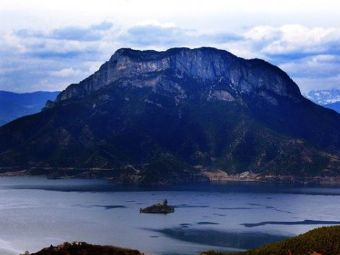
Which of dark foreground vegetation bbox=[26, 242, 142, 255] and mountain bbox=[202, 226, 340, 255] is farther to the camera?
mountain bbox=[202, 226, 340, 255]

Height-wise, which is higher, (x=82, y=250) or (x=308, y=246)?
(x=82, y=250)

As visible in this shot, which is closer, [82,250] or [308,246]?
[82,250]

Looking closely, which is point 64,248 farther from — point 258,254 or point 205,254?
point 258,254

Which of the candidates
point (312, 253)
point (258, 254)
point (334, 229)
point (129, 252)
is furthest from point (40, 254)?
point (334, 229)

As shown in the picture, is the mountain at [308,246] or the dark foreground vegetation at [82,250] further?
the mountain at [308,246]

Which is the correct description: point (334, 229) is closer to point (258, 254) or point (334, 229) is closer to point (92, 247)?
point (258, 254)

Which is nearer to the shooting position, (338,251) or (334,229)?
(338,251)

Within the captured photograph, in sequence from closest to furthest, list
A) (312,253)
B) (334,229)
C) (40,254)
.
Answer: (40,254), (312,253), (334,229)

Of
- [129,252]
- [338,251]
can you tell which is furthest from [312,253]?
[129,252]

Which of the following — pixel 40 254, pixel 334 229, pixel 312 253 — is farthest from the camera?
pixel 334 229
